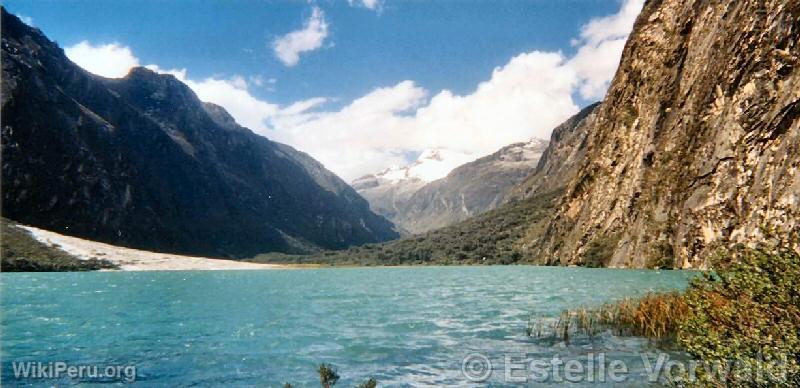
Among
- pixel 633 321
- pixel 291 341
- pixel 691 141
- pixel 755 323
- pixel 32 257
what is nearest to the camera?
pixel 755 323

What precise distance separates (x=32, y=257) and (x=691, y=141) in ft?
649

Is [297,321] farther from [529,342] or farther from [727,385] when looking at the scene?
[727,385]

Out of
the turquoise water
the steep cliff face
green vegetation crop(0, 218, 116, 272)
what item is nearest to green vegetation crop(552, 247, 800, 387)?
the turquoise water

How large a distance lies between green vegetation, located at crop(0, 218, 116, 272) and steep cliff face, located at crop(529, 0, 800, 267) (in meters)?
165

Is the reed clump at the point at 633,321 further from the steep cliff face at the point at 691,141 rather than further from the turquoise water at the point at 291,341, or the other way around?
the steep cliff face at the point at 691,141

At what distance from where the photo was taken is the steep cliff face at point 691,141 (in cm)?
8875

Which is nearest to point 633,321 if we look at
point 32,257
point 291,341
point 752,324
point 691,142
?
point 752,324

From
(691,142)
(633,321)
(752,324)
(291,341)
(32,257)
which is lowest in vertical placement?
(32,257)

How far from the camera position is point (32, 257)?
579 ft

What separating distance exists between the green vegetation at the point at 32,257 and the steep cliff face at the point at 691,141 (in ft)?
542

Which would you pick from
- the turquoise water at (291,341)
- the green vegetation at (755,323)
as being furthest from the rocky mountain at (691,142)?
the green vegetation at (755,323)

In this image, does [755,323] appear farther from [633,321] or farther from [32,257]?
[32,257]

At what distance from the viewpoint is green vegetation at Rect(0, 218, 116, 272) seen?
558ft

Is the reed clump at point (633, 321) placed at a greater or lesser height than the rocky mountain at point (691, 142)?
lesser
